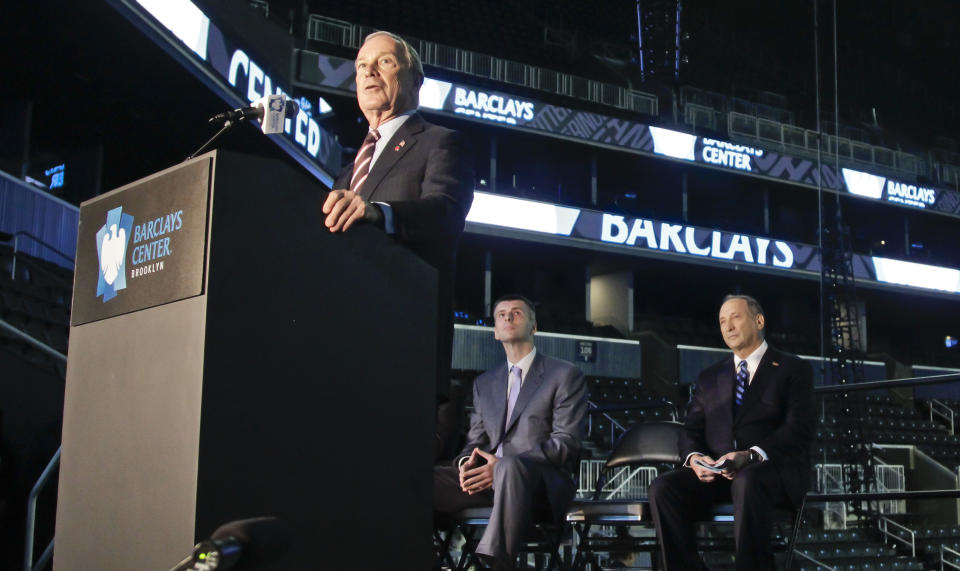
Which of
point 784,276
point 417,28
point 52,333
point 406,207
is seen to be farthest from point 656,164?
point 406,207

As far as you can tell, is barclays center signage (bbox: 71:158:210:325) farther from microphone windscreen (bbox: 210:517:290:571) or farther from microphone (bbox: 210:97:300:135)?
microphone windscreen (bbox: 210:517:290:571)

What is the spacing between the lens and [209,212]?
4.18ft

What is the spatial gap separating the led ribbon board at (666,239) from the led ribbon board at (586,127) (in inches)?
70.9

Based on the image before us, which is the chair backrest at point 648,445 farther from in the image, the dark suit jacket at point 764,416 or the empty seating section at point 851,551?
the empty seating section at point 851,551

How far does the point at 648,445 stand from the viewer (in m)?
4.42

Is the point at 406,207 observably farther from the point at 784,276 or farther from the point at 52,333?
the point at 784,276

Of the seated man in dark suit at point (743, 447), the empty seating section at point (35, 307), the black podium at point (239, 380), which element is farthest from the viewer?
the empty seating section at point (35, 307)

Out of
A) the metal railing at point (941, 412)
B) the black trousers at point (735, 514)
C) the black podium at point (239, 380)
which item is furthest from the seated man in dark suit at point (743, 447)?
the metal railing at point (941, 412)

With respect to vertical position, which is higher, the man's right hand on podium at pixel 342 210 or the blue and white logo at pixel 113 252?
the man's right hand on podium at pixel 342 210

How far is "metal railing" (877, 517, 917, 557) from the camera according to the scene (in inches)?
478

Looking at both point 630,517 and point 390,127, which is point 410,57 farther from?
point 630,517

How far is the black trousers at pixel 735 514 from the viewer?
350 cm

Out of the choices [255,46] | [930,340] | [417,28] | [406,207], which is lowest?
[406,207]

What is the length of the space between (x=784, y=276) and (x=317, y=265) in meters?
23.2
